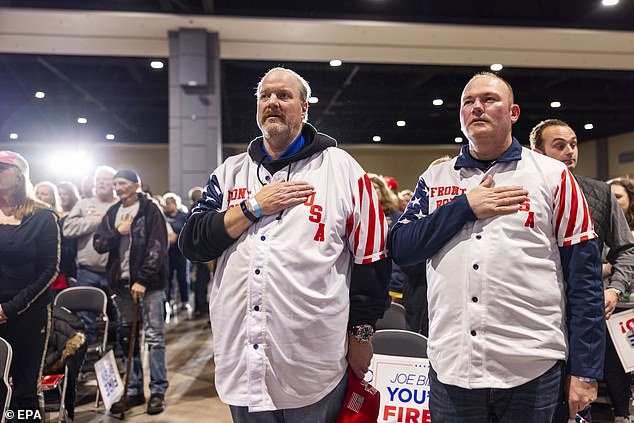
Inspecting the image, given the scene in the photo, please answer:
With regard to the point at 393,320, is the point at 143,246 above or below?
above

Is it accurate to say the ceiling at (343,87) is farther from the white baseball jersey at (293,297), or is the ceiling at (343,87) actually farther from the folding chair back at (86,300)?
the white baseball jersey at (293,297)

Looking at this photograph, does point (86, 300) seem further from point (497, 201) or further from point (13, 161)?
point (497, 201)

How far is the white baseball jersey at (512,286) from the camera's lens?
1.45 meters

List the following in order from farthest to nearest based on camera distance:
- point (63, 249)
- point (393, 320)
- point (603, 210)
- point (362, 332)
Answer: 1. point (63, 249)
2. point (393, 320)
3. point (603, 210)
4. point (362, 332)

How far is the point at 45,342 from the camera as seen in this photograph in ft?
9.23

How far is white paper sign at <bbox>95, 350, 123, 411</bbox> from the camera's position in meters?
3.27

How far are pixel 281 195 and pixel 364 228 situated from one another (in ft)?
0.82

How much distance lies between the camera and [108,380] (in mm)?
3383

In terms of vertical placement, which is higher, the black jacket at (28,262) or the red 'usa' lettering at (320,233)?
the red 'usa' lettering at (320,233)

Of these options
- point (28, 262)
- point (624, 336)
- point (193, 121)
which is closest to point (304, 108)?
point (28, 262)

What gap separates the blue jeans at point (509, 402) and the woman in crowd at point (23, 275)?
2.13 metres

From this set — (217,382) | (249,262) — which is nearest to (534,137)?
(249,262)

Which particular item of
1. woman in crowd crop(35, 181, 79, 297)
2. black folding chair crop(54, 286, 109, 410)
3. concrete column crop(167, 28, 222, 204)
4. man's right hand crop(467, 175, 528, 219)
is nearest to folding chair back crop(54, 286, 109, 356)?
black folding chair crop(54, 286, 109, 410)

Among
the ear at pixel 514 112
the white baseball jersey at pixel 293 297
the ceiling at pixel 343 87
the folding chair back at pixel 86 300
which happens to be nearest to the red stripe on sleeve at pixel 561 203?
the ear at pixel 514 112
